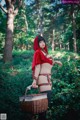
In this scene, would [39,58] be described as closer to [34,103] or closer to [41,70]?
[41,70]

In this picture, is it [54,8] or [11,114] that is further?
[54,8]

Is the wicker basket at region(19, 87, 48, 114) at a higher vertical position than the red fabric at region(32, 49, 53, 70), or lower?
lower

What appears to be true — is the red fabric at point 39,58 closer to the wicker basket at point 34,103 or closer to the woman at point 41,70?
the woman at point 41,70

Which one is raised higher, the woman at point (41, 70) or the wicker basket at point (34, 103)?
the woman at point (41, 70)

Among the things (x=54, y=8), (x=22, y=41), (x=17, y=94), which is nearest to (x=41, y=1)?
(x=22, y=41)

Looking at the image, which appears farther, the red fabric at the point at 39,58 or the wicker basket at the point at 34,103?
the red fabric at the point at 39,58

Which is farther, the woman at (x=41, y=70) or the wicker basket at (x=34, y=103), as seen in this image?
the woman at (x=41, y=70)

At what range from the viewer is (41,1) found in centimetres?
3703

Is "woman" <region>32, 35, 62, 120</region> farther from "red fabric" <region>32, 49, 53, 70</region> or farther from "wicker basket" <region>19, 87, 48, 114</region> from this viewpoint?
"wicker basket" <region>19, 87, 48, 114</region>

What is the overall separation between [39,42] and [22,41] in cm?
2492

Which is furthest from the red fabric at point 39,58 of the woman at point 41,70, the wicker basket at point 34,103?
the wicker basket at point 34,103

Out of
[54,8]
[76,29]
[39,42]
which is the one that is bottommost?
[39,42]

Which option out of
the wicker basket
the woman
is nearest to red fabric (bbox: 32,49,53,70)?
the woman

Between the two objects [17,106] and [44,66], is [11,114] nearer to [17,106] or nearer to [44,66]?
[17,106]
